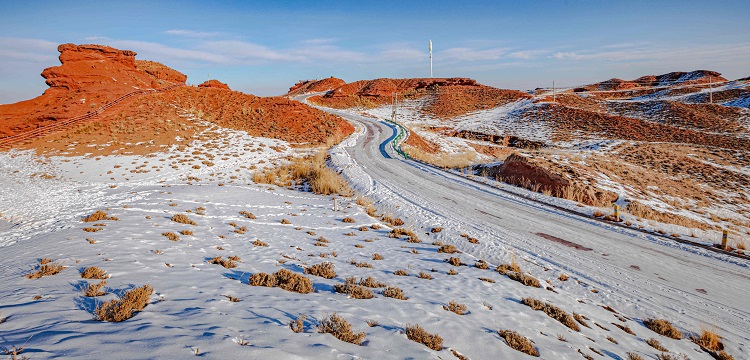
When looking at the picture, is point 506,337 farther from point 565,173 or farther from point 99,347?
point 565,173

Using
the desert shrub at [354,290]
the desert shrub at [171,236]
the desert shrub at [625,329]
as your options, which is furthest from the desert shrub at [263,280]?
the desert shrub at [625,329]

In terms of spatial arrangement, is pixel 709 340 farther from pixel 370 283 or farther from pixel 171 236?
pixel 171 236

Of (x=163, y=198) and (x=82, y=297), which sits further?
(x=163, y=198)

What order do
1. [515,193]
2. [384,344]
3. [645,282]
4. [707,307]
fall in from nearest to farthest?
[384,344] → [707,307] → [645,282] → [515,193]

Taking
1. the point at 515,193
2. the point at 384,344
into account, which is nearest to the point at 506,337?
the point at 384,344

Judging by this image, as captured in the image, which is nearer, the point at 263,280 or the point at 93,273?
the point at 93,273

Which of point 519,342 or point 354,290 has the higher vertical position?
point 354,290

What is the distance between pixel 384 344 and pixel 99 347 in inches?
130

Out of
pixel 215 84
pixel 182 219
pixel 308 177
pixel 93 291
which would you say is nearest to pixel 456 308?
pixel 93 291

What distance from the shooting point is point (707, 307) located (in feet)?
24.0

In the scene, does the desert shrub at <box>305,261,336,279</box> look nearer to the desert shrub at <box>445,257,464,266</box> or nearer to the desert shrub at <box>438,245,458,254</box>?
the desert shrub at <box>445,257,464,266</box>

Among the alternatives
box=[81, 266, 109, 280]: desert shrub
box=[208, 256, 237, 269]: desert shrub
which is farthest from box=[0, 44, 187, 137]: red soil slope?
box=[81, 266, 109, 280]: desert shrub

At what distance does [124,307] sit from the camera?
4.45 meters

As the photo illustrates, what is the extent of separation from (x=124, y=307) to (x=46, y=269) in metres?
3.17
